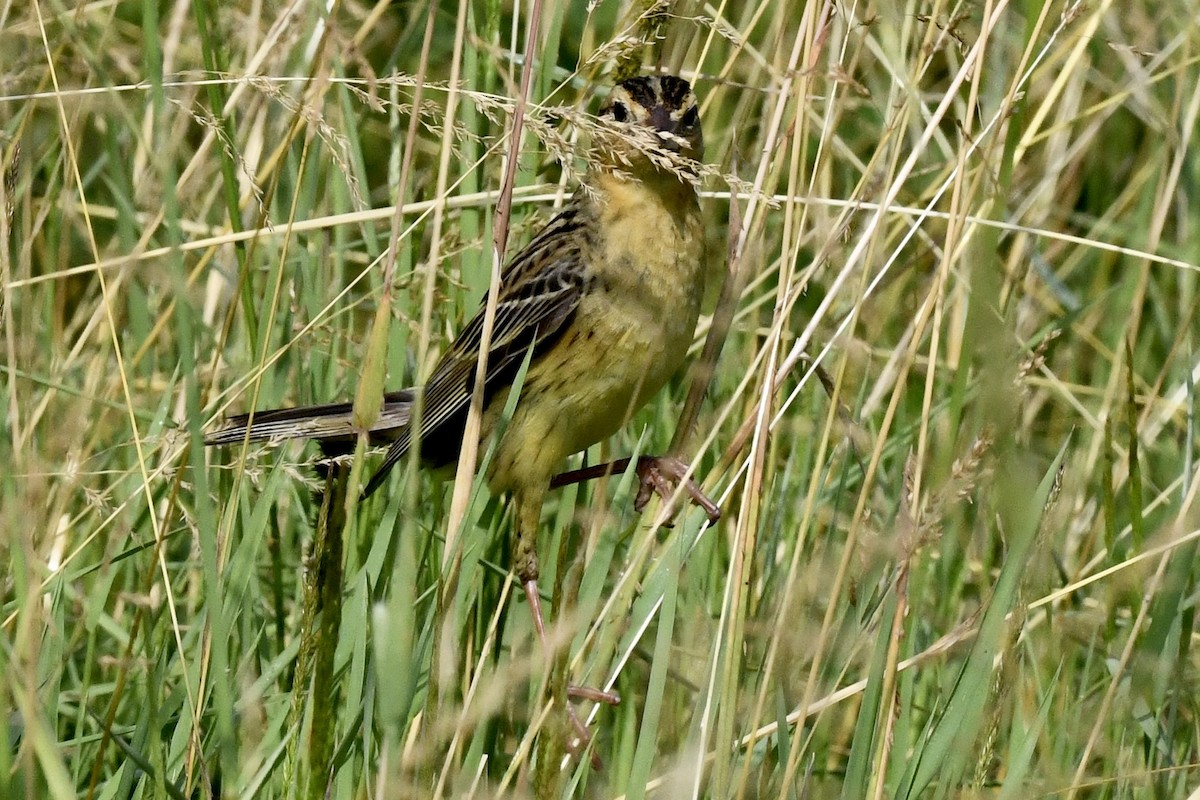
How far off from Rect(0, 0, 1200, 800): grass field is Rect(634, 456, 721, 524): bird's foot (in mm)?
42

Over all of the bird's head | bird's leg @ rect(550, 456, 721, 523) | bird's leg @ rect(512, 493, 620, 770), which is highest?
the bird's head

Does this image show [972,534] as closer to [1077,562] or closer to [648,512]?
[1077,562]

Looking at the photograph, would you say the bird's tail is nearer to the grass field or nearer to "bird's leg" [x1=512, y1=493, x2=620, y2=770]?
the grass field

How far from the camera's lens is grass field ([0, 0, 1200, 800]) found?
1.86m

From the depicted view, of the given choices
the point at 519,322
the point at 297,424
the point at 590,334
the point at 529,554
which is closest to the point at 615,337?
the point at 590,334

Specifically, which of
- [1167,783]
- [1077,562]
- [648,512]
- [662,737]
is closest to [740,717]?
[662,737]

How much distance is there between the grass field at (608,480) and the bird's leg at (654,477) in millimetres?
42

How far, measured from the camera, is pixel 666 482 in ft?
9.71

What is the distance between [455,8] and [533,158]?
1498 millimetres

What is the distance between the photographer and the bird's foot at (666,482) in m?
2.51

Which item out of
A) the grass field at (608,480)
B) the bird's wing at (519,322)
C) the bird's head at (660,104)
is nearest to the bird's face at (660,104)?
the bird's head at (660,104)

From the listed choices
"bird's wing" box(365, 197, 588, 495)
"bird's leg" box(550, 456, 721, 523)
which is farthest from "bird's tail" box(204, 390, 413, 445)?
"bird's leg" box(550, 456, 721, 523)

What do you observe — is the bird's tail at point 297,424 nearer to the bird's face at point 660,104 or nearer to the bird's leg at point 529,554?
the bird's leg at point 529,554

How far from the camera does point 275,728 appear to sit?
2385mm
